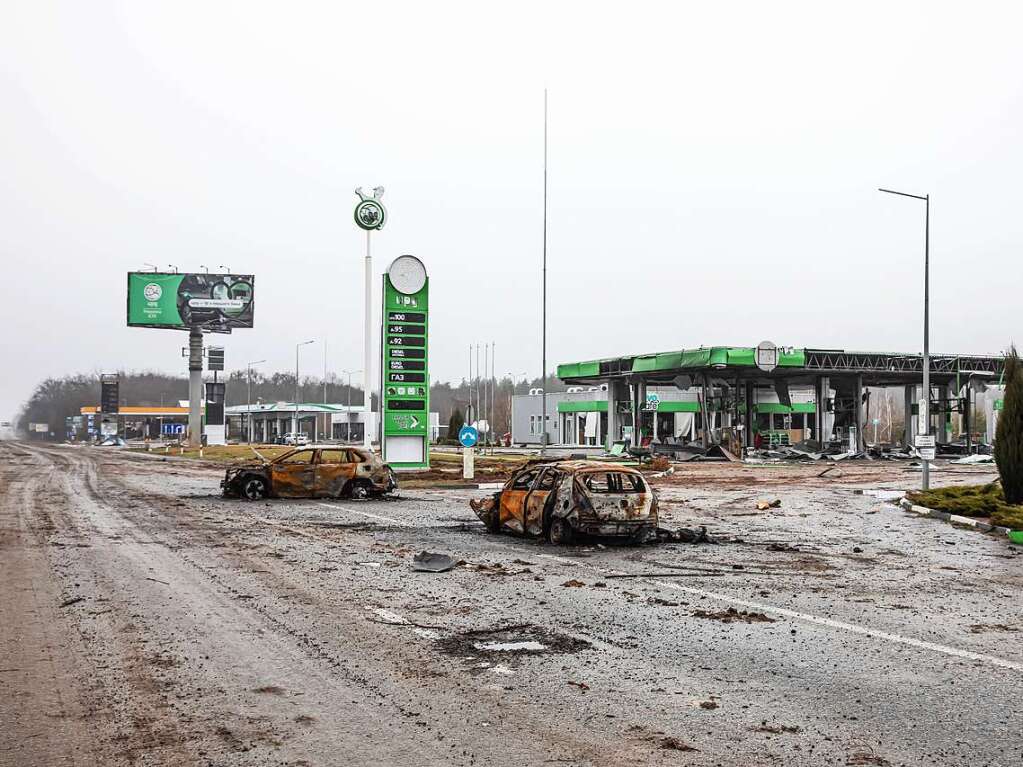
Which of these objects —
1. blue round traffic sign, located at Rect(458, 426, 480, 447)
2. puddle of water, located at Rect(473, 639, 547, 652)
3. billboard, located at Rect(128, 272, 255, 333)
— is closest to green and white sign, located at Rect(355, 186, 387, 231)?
blue round traffic sign, located at Rect(458, 426, 480, 447)

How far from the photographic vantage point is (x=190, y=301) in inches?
3012

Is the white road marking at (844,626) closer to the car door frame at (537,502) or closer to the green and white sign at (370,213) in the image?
the car door frame at (537,502)

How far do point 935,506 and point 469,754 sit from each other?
19.9 meters

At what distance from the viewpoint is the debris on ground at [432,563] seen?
42.0 ft

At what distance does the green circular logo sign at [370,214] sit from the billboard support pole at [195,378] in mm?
40834

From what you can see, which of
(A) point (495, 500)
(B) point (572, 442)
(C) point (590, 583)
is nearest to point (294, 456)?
(A) point (495, 500)

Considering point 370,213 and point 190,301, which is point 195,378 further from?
point 370,213


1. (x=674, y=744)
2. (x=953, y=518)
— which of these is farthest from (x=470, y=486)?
(x=674, y=744)

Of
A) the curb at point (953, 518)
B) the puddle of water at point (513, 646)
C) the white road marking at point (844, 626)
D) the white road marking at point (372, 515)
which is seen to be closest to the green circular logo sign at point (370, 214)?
the white road marking at point (372, 515)

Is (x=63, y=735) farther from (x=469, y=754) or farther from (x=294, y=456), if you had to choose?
(x=294, y=456)

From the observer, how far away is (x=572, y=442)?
8906cm

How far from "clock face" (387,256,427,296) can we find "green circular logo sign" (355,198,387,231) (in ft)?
8.82

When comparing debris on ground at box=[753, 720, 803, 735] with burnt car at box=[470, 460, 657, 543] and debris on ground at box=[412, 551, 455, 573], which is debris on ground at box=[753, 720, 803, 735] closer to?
debris on ground at box=[412, 551, 455, 573]

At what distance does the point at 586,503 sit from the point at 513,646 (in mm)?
6946
